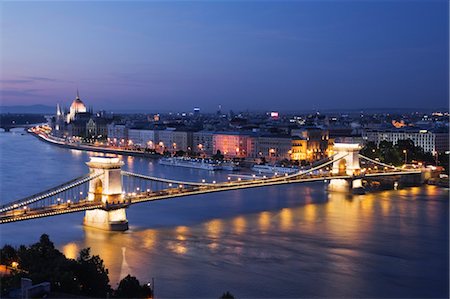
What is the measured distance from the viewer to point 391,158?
568 inches

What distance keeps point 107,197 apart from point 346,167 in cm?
581

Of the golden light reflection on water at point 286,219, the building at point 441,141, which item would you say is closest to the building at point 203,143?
the building at point 441,141

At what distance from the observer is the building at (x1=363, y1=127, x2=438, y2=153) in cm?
1798

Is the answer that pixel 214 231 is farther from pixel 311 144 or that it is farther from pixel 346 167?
pixel 311 144

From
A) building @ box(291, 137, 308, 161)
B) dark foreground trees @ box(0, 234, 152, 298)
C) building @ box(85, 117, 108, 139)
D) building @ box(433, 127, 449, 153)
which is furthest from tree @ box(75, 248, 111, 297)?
building @ box(85, 117, 108, 139)

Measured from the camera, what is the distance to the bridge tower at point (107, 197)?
765 centimetres

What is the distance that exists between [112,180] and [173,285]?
2677mm

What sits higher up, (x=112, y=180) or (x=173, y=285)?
(x=112, y=180)

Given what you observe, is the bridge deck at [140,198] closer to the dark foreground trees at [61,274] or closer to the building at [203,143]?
the dark foreground trees at [61,274]

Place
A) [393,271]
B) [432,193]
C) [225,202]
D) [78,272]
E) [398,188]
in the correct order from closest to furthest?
[78,272] → [393,271] → [225,202] → [432,193] → [398,188]

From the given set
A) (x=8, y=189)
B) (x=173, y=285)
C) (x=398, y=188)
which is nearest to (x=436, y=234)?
(x=173, y=285)

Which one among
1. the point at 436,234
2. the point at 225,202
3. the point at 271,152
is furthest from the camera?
the point at 271,152

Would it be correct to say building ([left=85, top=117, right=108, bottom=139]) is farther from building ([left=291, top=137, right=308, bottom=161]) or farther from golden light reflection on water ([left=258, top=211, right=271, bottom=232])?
golden light reflection on water ([left=258, top=211, right=271, bottom=232])

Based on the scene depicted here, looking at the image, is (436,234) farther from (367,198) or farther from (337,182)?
(337,182)
